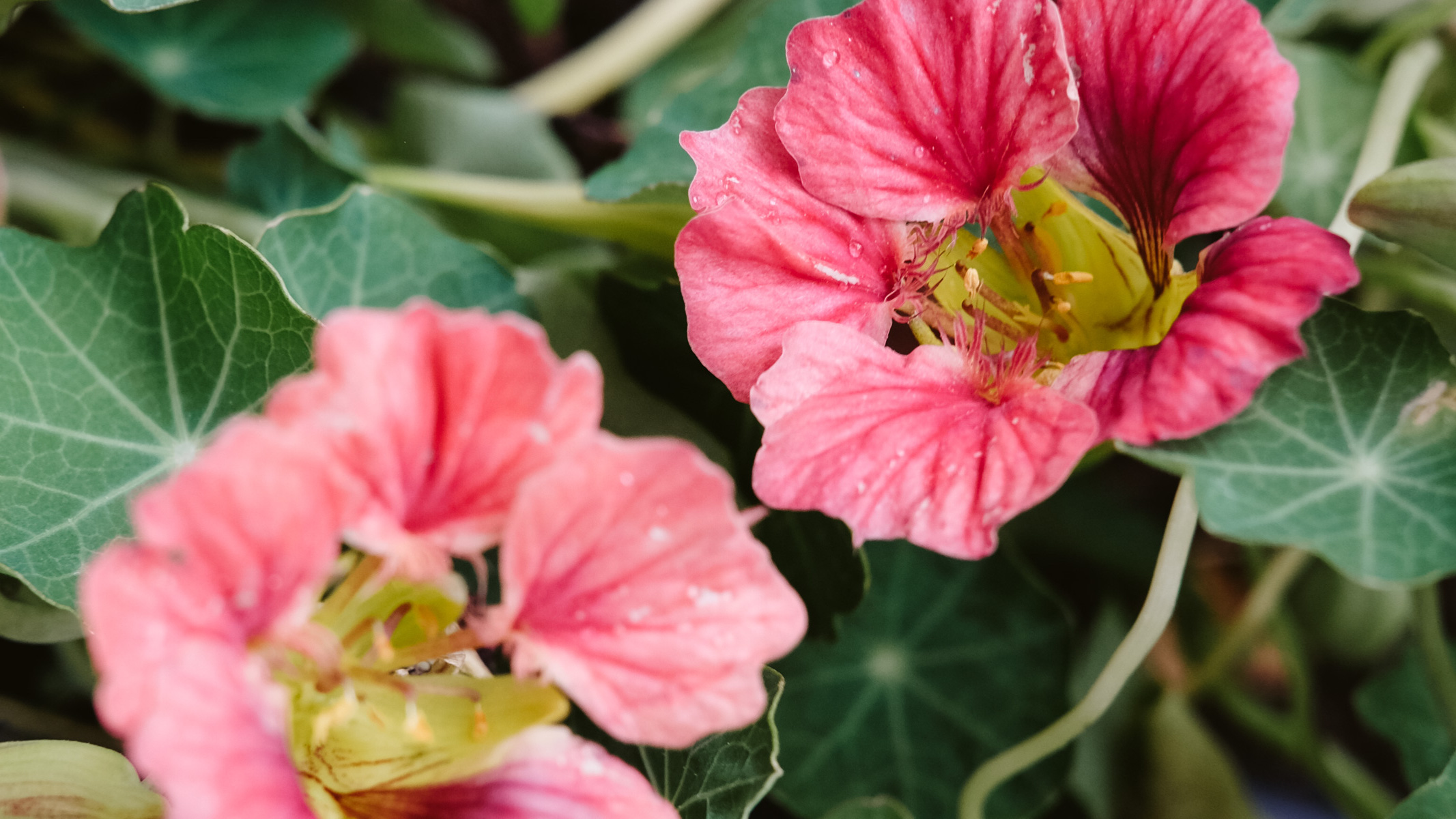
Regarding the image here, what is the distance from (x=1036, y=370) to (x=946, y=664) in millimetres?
388

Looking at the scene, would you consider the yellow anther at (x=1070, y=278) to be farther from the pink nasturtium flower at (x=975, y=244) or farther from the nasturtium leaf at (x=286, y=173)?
the nasturtium leaf at (x=286, y=173)

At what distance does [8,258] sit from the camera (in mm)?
547

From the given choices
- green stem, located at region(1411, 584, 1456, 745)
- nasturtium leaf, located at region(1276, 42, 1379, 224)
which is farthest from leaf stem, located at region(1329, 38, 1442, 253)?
green stem, located at region(1411, 584, 1456, 745)

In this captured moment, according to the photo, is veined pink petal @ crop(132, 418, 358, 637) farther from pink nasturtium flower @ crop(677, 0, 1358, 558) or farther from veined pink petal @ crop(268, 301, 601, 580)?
pink nasturtium flower @ crop(677, 0, 1358, 558)

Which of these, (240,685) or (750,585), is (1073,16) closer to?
(750,585)

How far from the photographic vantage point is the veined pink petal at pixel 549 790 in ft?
1.24

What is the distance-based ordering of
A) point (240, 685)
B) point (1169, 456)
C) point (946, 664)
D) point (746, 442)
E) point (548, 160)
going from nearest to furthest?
point (240, 685) < point (1169, 456) < point (746, 442) < point (946, 664) < point (548, 160)

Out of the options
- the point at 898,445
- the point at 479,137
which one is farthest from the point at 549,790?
the point at 479,137

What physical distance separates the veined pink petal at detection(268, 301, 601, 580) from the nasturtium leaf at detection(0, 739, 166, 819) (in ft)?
0.63

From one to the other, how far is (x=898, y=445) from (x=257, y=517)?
0.26 meters

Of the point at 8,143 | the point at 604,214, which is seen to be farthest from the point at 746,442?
the point at 8,143

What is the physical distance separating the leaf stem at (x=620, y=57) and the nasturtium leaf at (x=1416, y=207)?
2.23 feet

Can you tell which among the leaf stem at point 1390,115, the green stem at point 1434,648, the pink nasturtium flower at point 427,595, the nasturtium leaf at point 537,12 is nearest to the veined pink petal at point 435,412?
the pink nasturtium flower at point 427,595

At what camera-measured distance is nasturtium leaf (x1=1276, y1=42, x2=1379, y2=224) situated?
77 centimetres
